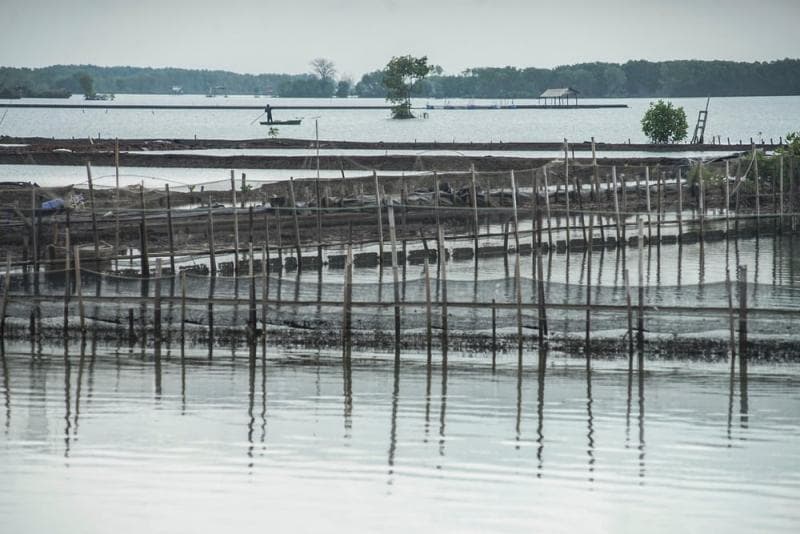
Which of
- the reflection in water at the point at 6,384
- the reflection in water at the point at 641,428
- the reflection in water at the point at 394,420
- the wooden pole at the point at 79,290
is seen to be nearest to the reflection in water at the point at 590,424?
the reflection in water at the point at 641,428

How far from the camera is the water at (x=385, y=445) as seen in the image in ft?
46.9

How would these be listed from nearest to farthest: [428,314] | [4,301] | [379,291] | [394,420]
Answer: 1. [394,420]
2. [428,314]
3. [379,291]
4. [4,301]

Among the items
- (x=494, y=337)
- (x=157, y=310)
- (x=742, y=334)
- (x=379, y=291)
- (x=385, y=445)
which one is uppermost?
(x=379, y=291)

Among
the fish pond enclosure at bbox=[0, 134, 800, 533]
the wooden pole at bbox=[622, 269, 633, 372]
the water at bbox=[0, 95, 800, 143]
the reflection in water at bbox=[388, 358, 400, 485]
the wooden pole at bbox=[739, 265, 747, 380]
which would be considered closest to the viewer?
the fish pond enclosure at bbox=[0, 134, 800, 533]

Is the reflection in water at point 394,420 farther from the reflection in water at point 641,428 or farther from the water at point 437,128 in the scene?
the water at point 437,128

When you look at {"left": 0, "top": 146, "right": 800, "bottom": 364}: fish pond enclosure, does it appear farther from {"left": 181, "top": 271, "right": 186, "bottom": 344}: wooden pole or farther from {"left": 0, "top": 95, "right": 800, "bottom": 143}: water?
{"left": 0, "top": 95, "right": 800, "bottom": 143}: water

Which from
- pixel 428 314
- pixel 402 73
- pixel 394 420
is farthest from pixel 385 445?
pixel 402 73

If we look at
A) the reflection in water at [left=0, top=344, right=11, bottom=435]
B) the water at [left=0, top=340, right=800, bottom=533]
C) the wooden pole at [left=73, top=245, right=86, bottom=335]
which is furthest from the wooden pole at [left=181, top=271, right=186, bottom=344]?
the reflection in water at [left=0, top=344, right=11, bottom=435]

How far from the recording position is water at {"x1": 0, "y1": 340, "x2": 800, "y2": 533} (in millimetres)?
14297

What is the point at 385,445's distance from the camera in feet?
55.4

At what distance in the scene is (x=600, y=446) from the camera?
16750 mm

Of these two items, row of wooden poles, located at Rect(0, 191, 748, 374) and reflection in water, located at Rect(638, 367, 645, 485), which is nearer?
reflection in water, located at Rect(638, 367, 645, 485)

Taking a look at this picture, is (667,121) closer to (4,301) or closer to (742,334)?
(742,334)

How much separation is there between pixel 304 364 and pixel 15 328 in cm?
516
